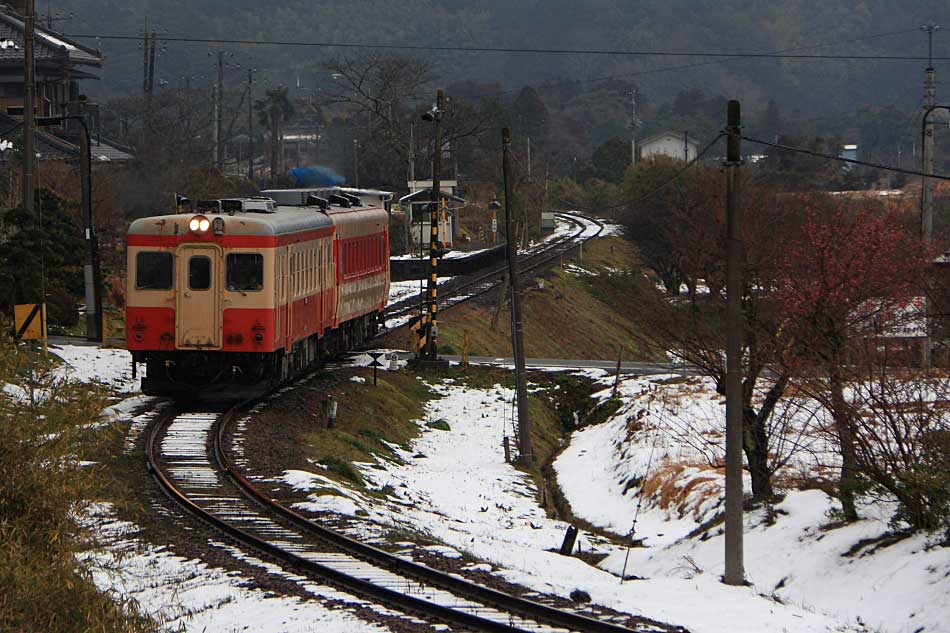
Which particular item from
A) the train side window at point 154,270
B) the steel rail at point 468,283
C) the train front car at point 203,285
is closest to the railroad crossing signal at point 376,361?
the steel rail at point 468,283

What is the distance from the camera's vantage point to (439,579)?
12.1m

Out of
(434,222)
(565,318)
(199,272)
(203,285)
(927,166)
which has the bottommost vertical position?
(565,318)

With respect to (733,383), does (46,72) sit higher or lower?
higher

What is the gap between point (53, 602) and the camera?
31.3 ft

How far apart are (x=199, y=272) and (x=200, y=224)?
28.5 inches

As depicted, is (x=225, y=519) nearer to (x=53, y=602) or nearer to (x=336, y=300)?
(x=53, y=602)

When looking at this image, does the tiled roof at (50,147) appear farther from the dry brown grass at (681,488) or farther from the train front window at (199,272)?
the dry brown grass at (681,488)

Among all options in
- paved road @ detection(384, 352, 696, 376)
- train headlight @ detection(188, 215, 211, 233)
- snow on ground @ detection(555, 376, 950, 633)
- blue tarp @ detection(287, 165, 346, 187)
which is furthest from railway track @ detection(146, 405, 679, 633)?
blue tarp @ detection(287, 165, 346, 187)

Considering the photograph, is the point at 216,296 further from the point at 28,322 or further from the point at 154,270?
the point at 28,322

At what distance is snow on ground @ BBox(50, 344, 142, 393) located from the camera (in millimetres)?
23734

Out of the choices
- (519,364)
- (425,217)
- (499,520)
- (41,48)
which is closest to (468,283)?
(425,217)

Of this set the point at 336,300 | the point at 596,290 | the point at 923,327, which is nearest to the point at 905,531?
the point at 923,327

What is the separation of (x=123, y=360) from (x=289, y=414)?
20.7ft

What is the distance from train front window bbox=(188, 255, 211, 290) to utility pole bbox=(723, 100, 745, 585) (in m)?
8.81
